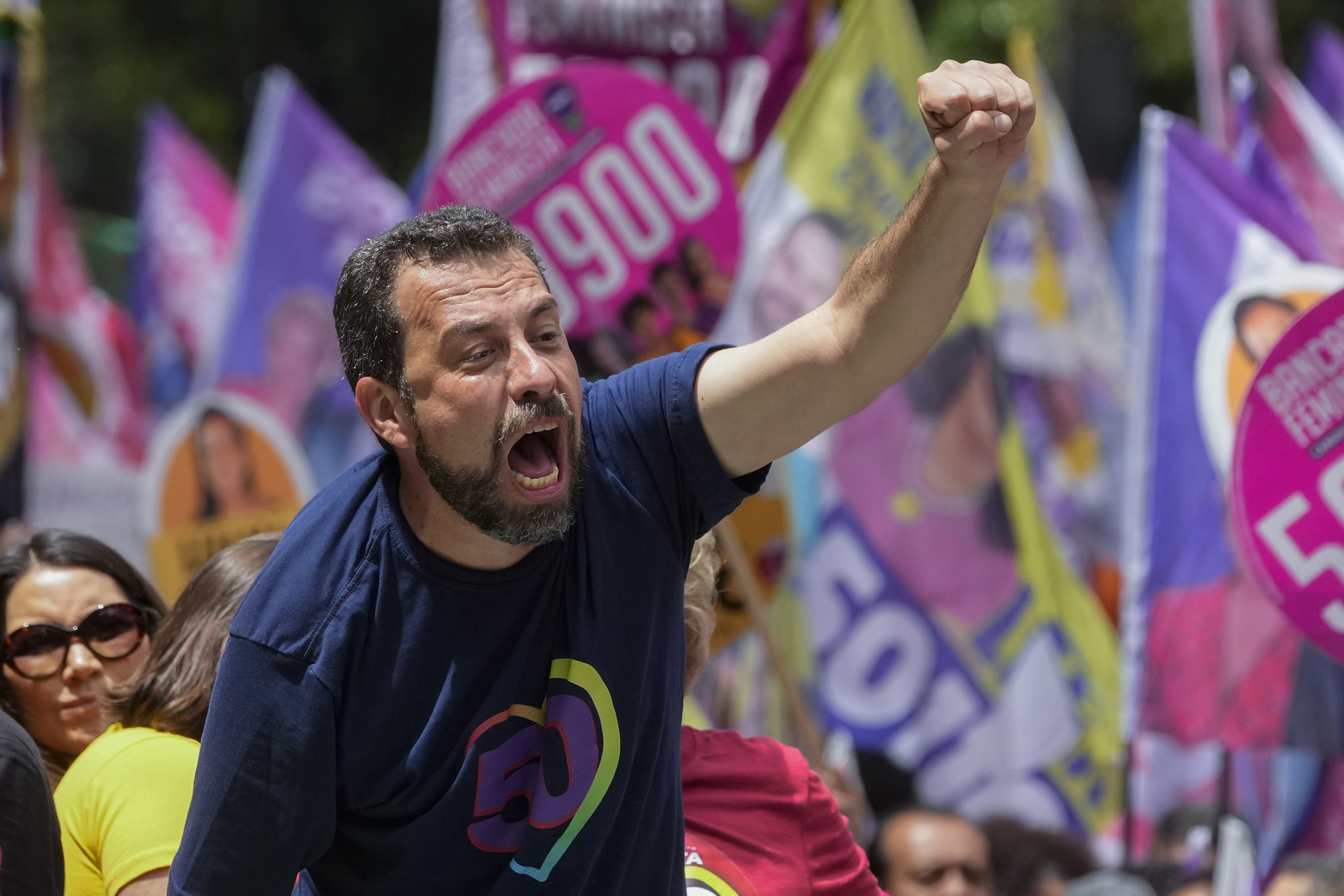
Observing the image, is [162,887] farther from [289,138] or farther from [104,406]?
[104,406]

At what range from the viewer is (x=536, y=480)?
66.3 inches

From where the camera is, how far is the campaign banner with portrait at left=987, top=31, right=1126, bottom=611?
6473 millimetres

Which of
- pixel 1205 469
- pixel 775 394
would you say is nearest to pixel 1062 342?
pixel 1205 469

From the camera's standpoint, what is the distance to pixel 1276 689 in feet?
12.9

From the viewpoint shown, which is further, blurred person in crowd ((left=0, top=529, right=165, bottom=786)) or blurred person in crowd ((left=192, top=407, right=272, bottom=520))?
blurred person in crowd ((left=192, top=407, right=272, bottom=520))

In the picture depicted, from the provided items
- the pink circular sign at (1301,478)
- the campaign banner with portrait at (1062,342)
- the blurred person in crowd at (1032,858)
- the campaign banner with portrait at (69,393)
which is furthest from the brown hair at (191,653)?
the campaign banner with portrait at (1062,342)

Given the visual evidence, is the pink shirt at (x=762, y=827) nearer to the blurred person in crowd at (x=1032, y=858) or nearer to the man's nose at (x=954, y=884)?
the man's nose at (x=954, y=884)

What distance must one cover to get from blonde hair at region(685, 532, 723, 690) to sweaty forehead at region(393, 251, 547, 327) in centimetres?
72

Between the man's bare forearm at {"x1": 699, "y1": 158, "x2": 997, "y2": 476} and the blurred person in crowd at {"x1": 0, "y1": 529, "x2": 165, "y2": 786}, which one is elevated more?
the man's bare forearm at {"x1": 699, "y1": 158, "x2": 997, "y2": 476}

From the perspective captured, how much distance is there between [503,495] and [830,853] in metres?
0.82

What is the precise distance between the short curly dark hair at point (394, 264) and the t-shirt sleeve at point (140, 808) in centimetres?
71

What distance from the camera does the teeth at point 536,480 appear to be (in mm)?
1678

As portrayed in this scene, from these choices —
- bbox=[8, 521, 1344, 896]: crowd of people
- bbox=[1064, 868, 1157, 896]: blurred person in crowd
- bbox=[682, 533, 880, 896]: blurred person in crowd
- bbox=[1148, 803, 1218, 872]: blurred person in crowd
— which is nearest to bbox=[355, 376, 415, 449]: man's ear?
bbox=[8, 521, 1344, 896]: crowd of people

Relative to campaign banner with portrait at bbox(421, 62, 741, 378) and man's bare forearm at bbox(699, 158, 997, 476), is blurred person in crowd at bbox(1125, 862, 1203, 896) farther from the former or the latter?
man's bare forearm at bbox(699, 158, 997, 476)
